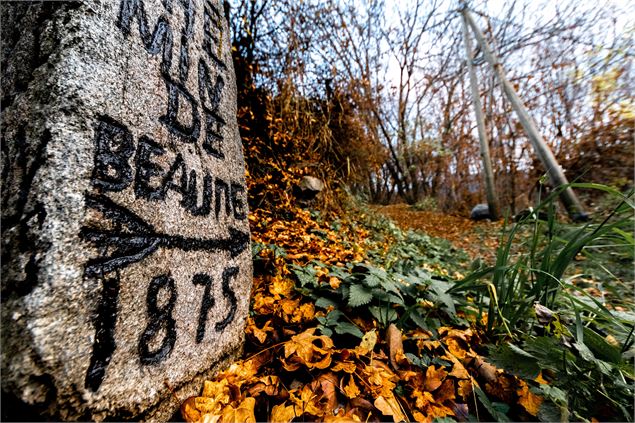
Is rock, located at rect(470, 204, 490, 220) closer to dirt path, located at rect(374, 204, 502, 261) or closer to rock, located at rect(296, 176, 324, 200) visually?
dirt path, located at rect(374, 204, 502, 261)

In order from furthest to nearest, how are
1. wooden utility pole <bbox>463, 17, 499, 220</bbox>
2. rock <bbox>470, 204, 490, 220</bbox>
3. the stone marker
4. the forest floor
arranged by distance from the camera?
rock <bbox>470, 204, 490, 220</bbox>
wooden utility pole <bbox>463, 17, 499, 220</bbox>
the forest floor
the stone marker

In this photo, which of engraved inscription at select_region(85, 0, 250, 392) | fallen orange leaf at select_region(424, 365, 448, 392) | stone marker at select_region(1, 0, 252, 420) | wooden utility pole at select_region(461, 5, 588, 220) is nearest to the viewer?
stone marker at select_region(1, 0, 252, 420)

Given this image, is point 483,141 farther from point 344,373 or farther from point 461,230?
point 344,373

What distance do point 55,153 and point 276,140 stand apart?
2.43 meters

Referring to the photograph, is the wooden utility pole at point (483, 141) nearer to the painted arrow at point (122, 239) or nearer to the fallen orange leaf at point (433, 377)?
the fallen orange leaf at point (433, 377)

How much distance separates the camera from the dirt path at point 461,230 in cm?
433

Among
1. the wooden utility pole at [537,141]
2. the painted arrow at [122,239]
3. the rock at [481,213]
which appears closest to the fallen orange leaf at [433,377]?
the painted arrow at [122,239]

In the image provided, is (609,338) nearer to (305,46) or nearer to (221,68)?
(221,68)

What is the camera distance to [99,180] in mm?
713

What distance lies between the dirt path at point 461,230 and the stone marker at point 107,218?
13.8ft

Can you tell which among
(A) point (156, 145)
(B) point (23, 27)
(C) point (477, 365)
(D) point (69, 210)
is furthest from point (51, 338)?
(C) point (477, 365)

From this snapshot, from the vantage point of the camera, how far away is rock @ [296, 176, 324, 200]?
306 centimetres

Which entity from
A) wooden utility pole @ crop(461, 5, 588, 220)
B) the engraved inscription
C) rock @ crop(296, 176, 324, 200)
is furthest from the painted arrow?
wooden utility pole @ crop(461, 5, 588, 220)

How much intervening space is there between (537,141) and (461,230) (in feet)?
7.17
